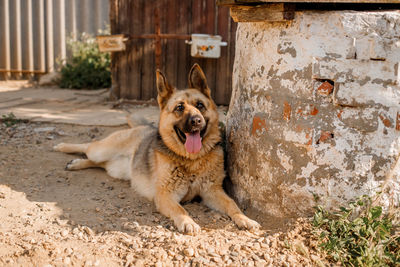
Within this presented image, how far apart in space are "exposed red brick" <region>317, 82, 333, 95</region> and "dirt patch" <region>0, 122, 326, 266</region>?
→ 1.07 meters

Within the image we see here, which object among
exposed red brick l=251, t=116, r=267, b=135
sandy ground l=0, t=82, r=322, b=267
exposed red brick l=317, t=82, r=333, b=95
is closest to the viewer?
sandy ground l=0, t=82, r=322, b=267

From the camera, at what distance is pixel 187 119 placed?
3965 mm

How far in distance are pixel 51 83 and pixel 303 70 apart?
10.0 meters

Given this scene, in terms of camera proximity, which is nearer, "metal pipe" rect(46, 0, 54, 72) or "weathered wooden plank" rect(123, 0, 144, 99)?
"weathered wooden plank" rect(123, 0, 144, 99)

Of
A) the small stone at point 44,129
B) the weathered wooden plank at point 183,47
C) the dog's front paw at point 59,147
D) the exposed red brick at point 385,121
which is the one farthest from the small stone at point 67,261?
the weathered wooden plank at point 183,47

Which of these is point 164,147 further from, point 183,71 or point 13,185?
point 183,71

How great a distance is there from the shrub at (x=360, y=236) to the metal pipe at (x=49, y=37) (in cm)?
1112

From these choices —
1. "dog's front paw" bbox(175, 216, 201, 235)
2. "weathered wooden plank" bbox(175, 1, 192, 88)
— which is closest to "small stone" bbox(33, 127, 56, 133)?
"weathered wooden plank" bbox(175, 1, 192, 88)

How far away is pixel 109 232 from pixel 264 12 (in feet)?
7.32

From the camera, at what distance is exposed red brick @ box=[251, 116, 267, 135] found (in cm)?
366

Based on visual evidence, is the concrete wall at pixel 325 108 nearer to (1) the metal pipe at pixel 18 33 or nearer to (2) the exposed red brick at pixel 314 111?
(2) the exposed red brick at pixel 314 111

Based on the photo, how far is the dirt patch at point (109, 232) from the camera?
3.04 m

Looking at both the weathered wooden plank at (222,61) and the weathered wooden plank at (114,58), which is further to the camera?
the weathered wooden plank at (114,58)

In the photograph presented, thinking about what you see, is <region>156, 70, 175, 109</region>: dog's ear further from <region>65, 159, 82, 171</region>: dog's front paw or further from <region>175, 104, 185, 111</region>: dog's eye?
<region>65, 159, 82, 171</region>: dog's front paw
